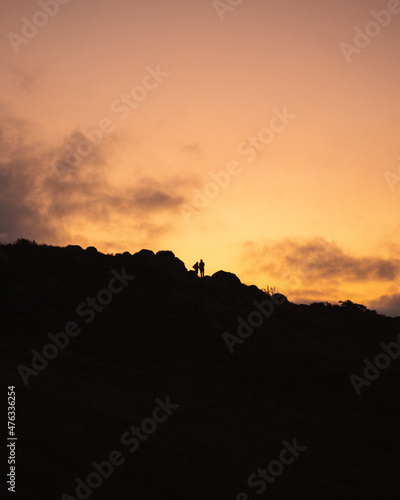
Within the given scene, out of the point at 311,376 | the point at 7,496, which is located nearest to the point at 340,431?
the point at 311,376

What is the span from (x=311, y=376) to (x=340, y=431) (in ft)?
17.6

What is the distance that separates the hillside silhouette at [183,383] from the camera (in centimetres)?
1150

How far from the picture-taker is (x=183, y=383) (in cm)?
1994

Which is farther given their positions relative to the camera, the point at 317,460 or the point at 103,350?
the point at 103,350

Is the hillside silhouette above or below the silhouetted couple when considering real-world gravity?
below

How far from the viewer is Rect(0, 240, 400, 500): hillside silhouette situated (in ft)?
37.7

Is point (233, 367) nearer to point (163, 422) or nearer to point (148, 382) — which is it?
point (148, 382)

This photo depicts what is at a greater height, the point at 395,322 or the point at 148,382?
the point at 148,382

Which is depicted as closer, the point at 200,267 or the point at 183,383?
the point at 183,383

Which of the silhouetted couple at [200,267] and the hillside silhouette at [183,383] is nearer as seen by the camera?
the hillside silhouette at [183,383]

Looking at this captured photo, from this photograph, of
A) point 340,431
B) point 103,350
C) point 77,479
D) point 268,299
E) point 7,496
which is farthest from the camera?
point 268,299

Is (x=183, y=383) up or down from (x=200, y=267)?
down

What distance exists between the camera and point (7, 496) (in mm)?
8727

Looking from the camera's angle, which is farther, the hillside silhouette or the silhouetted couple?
the silhouetted couple
